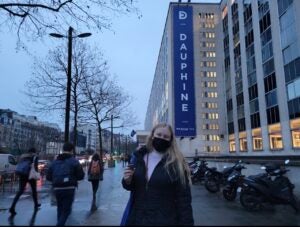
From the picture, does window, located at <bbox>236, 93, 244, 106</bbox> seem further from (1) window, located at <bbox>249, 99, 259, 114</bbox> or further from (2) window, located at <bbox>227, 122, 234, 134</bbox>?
(2) window, located at <bbox>227, 122, 234, 134</bbox>

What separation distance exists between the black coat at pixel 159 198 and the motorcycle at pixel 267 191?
22.7 feet

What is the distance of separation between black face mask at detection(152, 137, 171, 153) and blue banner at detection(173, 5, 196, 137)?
155 ft

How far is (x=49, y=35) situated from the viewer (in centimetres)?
1137

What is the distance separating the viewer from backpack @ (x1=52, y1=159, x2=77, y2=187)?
21.6 ft

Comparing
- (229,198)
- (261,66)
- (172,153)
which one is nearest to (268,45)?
(261,66)

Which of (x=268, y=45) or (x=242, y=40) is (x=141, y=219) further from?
(x=242, y=40)

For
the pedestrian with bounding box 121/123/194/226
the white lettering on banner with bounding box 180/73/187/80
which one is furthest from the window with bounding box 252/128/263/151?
the pedestrian with bounding box 121/123/194/226

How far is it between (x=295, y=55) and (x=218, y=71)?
48236 mm

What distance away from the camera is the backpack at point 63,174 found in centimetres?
659

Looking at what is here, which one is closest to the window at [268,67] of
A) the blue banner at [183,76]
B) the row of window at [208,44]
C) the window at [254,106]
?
the window at [254,106]

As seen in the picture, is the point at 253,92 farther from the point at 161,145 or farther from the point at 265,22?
the point at 161,145

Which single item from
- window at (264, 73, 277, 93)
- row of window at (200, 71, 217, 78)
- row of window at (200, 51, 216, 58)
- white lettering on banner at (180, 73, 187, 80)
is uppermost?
Answer: row of window at (200, 51, 216, 58)

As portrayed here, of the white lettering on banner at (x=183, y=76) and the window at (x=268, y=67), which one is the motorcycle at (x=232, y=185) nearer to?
the window at (x=268, y=67)

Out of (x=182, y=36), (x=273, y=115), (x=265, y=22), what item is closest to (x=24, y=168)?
(x=273, y=115)
